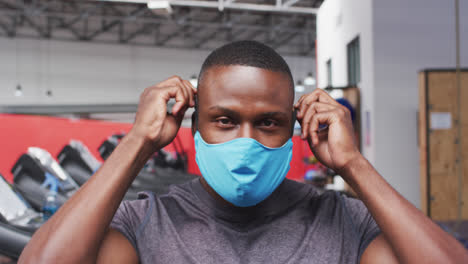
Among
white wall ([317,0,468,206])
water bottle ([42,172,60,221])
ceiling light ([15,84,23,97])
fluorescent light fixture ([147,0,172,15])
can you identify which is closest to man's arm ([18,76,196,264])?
water bottle ([42,172,60,221])

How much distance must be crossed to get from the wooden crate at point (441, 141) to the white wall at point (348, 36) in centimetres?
75

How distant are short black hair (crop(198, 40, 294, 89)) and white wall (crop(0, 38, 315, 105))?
12554 millimetres

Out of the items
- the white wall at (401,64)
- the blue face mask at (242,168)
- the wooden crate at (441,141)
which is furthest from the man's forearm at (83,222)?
the white wall at (401,64)

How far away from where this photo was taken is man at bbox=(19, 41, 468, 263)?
2.76ft

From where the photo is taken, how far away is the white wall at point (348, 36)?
489 cm

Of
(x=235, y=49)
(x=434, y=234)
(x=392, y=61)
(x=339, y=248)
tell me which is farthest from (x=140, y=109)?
(x=392, y=61)

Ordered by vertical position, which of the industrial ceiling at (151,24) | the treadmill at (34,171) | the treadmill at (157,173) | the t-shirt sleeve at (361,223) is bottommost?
the treadmill at (157,173)

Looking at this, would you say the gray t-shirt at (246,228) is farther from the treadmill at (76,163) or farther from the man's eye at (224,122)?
the treadmill at (76,163)

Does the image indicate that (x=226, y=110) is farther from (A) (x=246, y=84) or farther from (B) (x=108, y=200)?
(B) (x=108, y=200)

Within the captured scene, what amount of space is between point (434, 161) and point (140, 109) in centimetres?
415

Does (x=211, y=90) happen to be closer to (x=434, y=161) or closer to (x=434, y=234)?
(x=434, y=234)

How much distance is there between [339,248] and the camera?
0.92 metres

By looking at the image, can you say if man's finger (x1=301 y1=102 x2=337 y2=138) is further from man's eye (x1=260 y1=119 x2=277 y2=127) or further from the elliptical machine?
the elliptical machine

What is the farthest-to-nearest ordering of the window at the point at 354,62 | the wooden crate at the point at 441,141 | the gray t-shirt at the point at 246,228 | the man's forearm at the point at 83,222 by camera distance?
1. the window at the point at 354,62
2. the wooden crate at the point at 441,141
3. the gray t-shirt at the point at 246,228
4. the man's forearm at the point at 83,222
